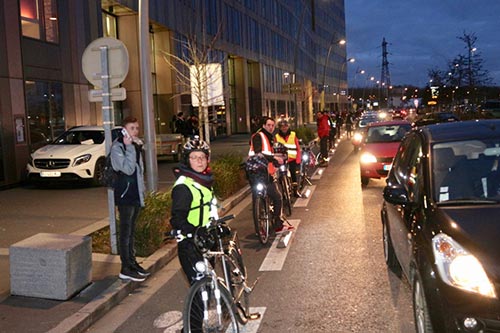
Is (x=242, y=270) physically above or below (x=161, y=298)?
above

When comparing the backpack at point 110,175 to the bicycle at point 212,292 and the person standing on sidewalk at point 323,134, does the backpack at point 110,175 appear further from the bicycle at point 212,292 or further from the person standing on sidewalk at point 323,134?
the person standing on sidewalk at point 323,134

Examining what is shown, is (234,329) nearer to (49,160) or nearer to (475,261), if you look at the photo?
(475,261)

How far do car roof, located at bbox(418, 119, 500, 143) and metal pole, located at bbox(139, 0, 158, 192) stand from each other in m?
4.83

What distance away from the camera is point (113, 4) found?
25.6m

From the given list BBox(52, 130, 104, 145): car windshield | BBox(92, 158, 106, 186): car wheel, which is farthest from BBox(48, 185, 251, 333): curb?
BBox(52, 130, 104, 145): car windshield

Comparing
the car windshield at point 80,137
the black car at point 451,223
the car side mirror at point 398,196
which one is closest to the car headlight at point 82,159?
the car windshield at point 80,137

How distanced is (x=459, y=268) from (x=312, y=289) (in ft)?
8.68

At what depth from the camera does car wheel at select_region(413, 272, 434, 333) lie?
13.0 ft

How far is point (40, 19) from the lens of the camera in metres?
17.5

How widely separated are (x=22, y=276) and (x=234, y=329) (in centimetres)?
283

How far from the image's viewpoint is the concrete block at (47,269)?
585cm

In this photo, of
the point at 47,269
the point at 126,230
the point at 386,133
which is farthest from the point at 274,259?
the point at 386,133

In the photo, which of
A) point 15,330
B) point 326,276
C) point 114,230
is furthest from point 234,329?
point 114,230

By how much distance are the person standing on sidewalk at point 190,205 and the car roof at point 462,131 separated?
214 centimetres
